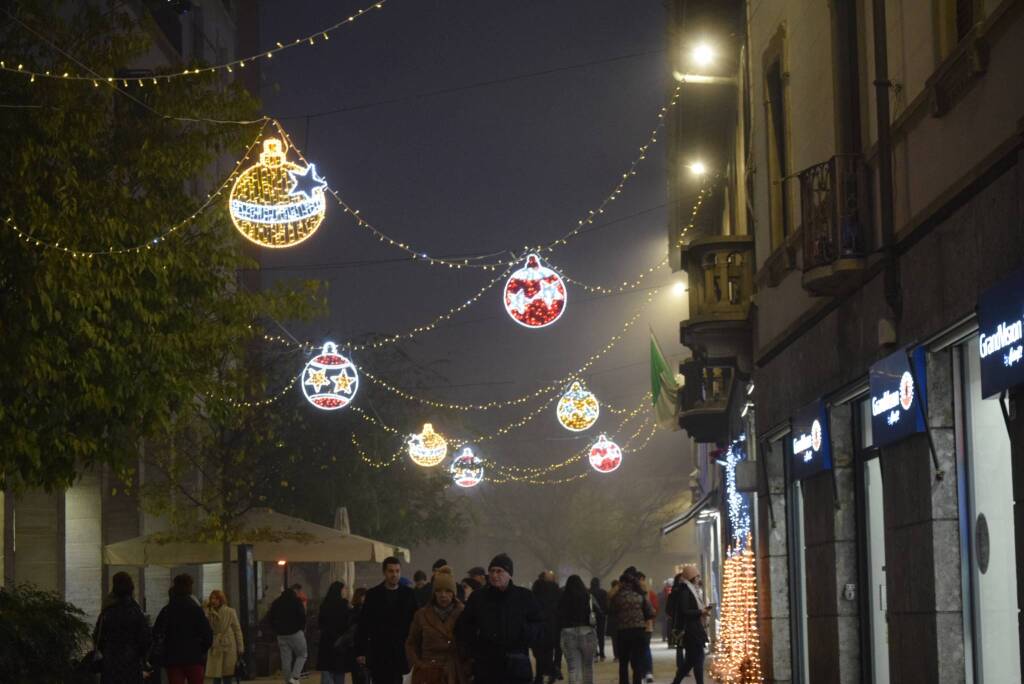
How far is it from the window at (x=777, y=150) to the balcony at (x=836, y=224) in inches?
158

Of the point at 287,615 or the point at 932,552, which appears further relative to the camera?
the point at 287,615

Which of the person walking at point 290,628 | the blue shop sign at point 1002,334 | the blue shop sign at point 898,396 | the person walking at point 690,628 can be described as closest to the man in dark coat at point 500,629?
the blue shop sign at point 898,396

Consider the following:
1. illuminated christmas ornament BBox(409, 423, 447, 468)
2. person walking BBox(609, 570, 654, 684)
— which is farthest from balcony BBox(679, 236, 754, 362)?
illuminated christmas ornament BBox(409, 423, 447, 468)

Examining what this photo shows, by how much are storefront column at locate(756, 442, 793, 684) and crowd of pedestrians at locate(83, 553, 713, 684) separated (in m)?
2.73

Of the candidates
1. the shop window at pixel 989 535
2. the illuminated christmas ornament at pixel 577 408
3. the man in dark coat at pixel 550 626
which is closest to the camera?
the shop window at pixel 989 535

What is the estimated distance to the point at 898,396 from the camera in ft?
42.8

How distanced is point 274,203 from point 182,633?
471 centimetres

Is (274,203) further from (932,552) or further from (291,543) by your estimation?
(291,543)

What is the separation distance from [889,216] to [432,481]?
4119cm

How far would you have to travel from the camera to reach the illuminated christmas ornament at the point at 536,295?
23.3m

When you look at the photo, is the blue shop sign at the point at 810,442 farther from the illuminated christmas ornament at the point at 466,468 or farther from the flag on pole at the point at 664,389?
the illuminated christmas ornament at the point at 466,468

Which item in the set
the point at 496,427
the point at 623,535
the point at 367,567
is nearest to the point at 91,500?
the point at 367,567

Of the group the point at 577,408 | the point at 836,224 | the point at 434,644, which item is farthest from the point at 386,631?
the point at 577,408

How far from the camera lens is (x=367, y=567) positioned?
67.2 m
